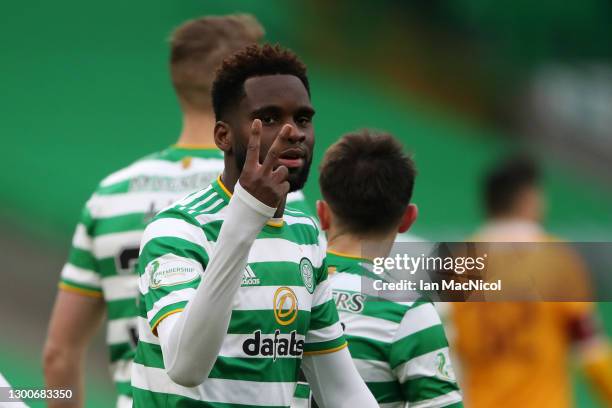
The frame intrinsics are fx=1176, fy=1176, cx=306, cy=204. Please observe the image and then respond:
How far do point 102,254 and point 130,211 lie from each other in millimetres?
188

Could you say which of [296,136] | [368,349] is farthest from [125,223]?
[296,136]

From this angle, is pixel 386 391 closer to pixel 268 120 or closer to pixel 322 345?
pixel 322 345

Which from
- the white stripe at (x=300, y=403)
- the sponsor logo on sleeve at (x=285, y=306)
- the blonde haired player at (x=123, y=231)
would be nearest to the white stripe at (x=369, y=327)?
the white stripe at (x=300, y=403)

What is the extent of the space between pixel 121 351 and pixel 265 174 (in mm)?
2027

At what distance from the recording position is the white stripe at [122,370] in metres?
4.23

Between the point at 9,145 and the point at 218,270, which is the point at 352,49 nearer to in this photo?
the point at 9,145

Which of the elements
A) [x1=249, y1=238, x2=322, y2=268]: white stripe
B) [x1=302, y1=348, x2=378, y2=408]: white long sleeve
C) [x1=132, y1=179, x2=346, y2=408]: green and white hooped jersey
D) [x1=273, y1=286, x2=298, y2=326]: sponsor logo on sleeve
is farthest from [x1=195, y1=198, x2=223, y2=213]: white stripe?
[x1=302, y1=348, x2=378, y2=408]: white long sleeve

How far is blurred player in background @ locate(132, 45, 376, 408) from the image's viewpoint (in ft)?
7.82

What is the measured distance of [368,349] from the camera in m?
3.21

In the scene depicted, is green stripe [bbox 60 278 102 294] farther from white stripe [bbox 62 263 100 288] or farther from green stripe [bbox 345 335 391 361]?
green stripe [bbox 345 335 391 361]

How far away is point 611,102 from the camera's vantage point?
1442 cm

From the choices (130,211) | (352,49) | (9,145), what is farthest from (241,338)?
(352,49)

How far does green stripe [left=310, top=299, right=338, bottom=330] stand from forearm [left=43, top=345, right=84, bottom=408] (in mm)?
1647

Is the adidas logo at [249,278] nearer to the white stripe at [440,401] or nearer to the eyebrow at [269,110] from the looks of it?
the eyebrow at [269,110]
